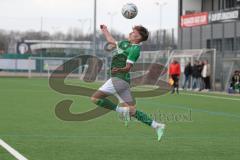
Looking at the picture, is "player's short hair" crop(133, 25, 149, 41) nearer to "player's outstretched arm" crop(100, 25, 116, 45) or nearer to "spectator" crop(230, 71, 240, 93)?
"player's outstretched arm" crop(100, 25, 116, 45)

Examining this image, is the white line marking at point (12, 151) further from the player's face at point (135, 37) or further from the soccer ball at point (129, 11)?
the soccer ball at point (129, 11)

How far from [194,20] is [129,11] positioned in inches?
1474

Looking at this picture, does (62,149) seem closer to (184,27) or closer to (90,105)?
(90,105)

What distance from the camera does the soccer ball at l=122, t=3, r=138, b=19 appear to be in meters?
12.4

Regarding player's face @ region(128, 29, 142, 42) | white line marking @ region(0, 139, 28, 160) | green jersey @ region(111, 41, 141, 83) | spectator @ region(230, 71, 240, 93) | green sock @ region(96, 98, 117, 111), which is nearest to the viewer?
white line marking @ region(0, 139, 28, 160)

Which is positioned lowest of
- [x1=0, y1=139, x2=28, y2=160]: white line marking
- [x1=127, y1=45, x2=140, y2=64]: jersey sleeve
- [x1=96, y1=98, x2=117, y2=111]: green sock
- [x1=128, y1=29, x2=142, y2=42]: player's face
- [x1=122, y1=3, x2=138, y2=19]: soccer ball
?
[x1=0, y1=139, x2=28, y2=160]: white line marking

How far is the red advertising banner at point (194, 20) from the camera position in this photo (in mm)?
47522

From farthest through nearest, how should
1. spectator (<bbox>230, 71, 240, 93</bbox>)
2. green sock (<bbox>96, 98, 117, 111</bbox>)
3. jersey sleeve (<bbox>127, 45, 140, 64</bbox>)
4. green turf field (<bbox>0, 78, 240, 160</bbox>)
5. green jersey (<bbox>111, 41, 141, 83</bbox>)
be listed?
spectator (<bbox>230, 71, 240, 93</bbox>) < green sock (<bbox>96, 98, 117, 111</bbox>) < green jersey (<bbox>111, 41, 141, 83</bbox>) < jersey sleeve (<bbox>127, 45, 140, 64</bbox>) < green turf field (<bbox>0, 78, 240, 160</bbox>)

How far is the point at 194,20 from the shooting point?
162 feet

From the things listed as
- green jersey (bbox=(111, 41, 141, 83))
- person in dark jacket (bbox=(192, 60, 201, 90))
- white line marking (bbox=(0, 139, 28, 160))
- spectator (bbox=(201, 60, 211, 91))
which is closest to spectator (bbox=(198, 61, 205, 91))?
person in dark jacket (bbox=(192, 60, 201, 90))

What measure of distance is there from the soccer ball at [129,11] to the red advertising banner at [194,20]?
35062 mm

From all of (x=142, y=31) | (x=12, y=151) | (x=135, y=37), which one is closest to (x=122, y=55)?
(x=135, y=37)

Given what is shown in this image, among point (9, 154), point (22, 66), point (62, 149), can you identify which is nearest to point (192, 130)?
point (62, 149)

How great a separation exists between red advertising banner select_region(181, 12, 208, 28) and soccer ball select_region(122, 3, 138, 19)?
35062mm
